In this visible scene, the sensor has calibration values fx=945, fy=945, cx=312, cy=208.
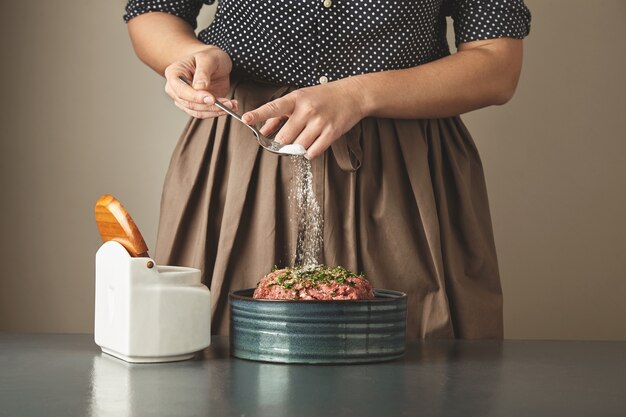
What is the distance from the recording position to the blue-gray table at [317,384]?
67 cm

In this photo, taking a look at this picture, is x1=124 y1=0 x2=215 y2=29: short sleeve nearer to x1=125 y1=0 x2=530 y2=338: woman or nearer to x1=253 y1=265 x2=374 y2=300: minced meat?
x1=125 y1=0 x2=530 y2=338: woman

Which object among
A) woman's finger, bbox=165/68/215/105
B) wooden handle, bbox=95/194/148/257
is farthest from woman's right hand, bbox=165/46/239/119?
wooden handle, bbox=95/194/148/257

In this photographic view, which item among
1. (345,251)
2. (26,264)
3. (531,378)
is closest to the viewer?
(531,378)

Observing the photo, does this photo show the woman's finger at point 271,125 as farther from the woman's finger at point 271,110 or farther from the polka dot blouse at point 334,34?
the polka dot blouse at point 334,34

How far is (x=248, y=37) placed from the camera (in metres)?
1.38

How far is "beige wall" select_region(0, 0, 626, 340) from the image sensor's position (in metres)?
2.16

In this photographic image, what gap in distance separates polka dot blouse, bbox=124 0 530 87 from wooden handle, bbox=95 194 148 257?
0.51 meters

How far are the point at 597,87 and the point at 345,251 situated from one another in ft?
3.84

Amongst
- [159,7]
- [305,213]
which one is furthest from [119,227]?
[159,7]

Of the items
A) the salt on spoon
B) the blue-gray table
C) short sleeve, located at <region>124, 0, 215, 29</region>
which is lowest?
the blue-gray table

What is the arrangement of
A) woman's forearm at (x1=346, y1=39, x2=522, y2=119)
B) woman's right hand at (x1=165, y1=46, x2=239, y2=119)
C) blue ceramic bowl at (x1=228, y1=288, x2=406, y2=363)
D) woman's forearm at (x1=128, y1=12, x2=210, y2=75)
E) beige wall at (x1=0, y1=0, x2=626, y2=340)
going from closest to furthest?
1. blue ceramic bowl at (x1=228, y1=288, x2=406, y2=363)
2. woman's right hand at (x1=165, y1=46, x2=239, y2=119)
3. woman's forearm at (x1=346, y1=39, x2=522, y2=119)
4. woman's forearm at (x1=128, y1=12, x2=210, y2=75)
5. beige wall at (x1=0, y1=0, x2=626, y2=340)

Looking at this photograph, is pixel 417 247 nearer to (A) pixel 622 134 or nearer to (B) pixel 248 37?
(B) pixel 248 37

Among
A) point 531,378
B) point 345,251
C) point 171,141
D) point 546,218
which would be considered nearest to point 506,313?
point 546,218

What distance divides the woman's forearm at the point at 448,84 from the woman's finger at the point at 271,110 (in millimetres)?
141
